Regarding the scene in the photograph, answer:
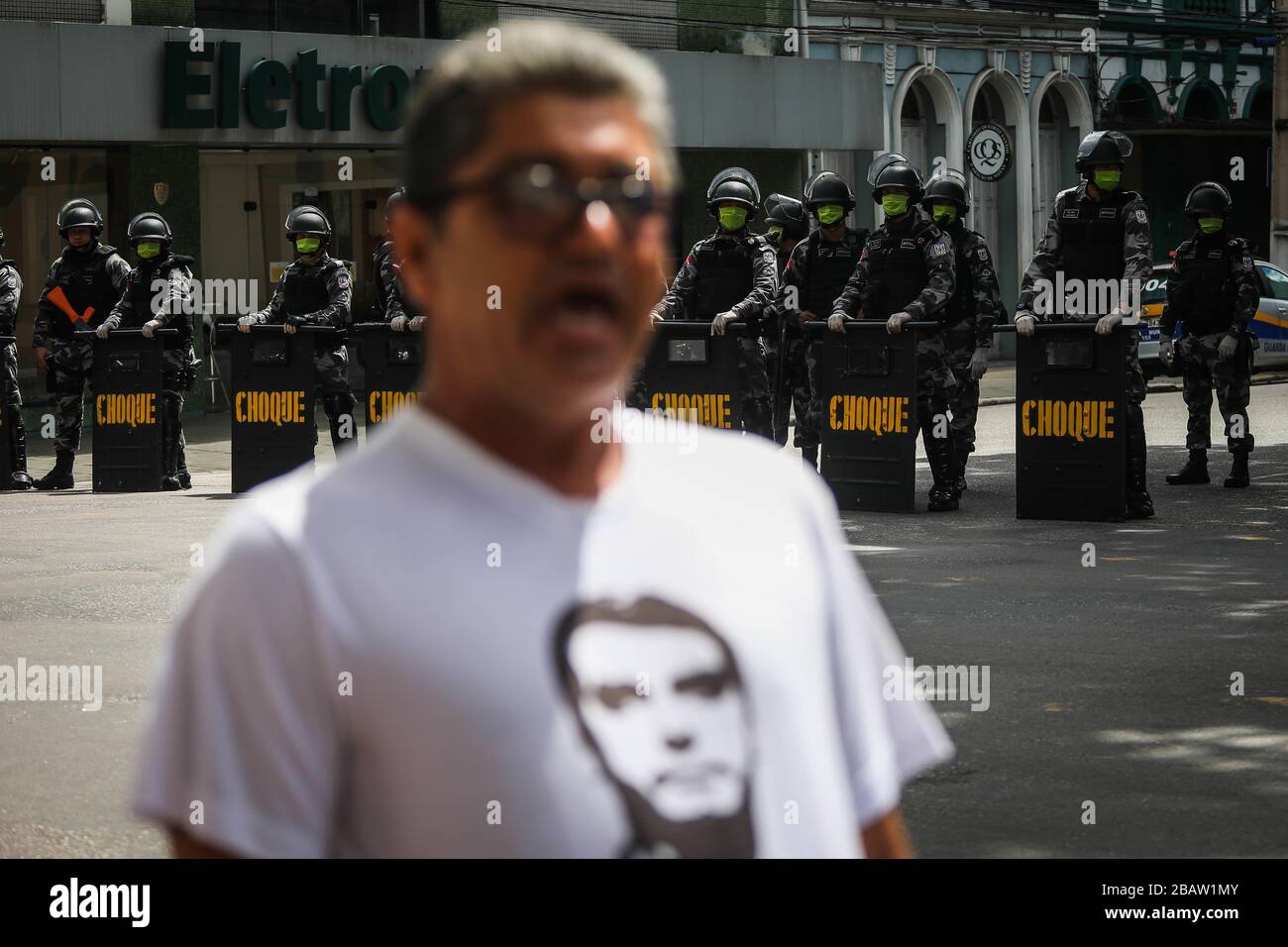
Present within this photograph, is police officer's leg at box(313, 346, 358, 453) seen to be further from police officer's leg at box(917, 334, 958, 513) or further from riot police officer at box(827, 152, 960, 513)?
police officer's leg at box(917, 334, 958, 513)

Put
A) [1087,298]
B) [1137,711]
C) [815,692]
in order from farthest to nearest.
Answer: [1087,298] < [1137,711] < [815,692]

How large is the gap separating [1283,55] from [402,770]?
112 feet

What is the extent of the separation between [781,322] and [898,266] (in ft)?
8.17

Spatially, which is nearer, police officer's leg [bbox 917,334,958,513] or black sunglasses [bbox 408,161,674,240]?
black sunglasses [bbox 408,161,674,240]

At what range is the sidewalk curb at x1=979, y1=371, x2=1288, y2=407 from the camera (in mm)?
24703

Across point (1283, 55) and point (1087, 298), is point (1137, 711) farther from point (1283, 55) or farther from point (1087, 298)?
point (1283, 55)

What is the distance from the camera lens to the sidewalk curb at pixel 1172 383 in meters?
24.7

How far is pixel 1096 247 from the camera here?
13039 millimetres

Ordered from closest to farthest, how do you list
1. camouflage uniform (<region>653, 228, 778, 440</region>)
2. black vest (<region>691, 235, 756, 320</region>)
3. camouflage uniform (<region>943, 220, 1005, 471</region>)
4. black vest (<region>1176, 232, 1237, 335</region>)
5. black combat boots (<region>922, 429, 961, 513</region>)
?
black combat boots (<region>922, 429, 961, 513</region>), camouflage uniform (<region>943, 220, 1005, 471</region>), black vest (<region>1176, 232, 1237, 335</region>), camouflage uniform (<region>653, 228, 778, 440</region>), black vest (<region>691, 235, 756, 320</region>)

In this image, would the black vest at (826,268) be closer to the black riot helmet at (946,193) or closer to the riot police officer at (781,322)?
the riot police officer at (781,322)

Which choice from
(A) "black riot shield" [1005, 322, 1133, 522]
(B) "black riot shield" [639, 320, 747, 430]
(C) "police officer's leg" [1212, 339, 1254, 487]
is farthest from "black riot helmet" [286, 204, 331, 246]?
(C) "police officer's leg" [1212, 339, 1254, 487]

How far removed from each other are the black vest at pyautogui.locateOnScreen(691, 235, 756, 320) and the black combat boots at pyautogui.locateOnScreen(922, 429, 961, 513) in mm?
2468
